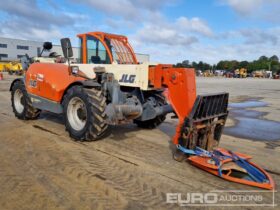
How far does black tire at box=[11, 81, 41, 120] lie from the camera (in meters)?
8.34

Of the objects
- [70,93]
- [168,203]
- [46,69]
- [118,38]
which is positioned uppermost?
[118,38]

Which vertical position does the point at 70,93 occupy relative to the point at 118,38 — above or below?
below

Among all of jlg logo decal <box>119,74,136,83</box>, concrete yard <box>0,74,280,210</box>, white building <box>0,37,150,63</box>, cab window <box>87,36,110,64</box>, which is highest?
white building <box>0,37,150,63</box>

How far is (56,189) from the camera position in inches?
160

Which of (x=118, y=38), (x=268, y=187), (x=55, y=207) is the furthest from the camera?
(x=118, y=38)

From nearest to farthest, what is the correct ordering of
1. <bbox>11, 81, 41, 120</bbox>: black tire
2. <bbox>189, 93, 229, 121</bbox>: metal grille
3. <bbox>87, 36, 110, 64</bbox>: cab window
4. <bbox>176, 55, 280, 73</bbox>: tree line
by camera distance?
<bbox>189, 93, 229, 121</bbox>: metal grille < <bbox>87, 36, 110, 64</bbox>: cab window < <bbox>11, 81, 41, 120</bbox>: black tire < <bbox>176, 55, 280, 73</bbox>: tree line

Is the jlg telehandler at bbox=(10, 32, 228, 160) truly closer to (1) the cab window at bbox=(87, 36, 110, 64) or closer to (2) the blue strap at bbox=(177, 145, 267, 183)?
(1) the cab window at bbox=(87, 36, 110, 64)

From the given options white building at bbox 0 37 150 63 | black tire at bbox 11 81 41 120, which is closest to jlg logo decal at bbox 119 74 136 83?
black tire at bbox 11 81 41 120

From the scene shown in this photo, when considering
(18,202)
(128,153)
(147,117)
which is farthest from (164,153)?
(18,202)

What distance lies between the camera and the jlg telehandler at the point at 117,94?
5246mm

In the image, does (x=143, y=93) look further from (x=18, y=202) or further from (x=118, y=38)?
(x=18, y=202)

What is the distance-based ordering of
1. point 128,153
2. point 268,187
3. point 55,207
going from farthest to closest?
1. point 128,153
2. point 268,187
3. point 55,207

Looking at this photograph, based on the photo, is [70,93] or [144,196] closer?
[144,196]

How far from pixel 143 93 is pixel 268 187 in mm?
3461
